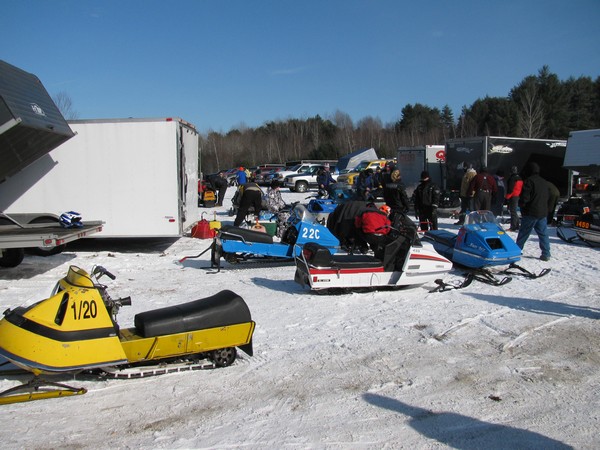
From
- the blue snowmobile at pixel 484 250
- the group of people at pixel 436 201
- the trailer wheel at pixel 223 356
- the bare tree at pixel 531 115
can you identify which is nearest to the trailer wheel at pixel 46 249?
the group of people at pixel 436 201

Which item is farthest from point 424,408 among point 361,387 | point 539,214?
point 539,214

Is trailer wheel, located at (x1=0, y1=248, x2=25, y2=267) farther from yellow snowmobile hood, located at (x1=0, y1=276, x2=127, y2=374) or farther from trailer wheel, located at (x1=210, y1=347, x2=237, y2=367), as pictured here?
trailer wheel, located at (x1=210, y1=347, x2=237, y2=367)

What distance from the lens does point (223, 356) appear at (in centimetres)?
486

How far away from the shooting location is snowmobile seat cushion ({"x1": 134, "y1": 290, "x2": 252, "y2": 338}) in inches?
177

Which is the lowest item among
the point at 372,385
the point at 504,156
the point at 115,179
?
the point at 372,385

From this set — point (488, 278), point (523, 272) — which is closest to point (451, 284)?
point (488, 278)

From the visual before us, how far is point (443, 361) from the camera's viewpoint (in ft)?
16.4

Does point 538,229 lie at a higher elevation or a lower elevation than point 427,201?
lower

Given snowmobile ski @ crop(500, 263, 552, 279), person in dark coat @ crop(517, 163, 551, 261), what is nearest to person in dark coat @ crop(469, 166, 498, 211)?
person in dark coat @ crop(517, 163, 551, 261)

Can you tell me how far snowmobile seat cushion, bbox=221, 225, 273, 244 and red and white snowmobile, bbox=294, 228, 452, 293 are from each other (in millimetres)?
1873

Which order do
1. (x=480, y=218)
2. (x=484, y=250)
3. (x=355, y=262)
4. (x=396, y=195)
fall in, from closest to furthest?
(x=355, y=262)
(x=484, y=250)
(x=480, y=218)
(x=396, y=195)

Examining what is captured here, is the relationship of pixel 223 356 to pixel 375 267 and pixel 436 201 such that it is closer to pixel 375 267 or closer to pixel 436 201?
pixel 375 267

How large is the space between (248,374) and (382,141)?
2620 inches

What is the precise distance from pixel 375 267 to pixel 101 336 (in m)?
4.12
